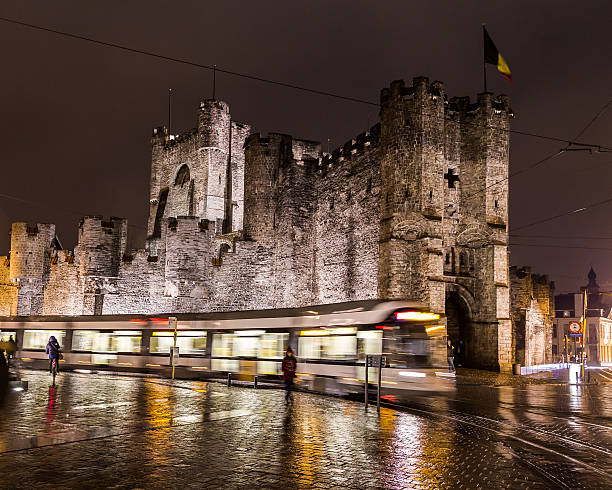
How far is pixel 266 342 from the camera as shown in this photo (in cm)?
1494

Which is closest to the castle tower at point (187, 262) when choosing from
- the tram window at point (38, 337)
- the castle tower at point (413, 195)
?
the tram window at point (38, 337)

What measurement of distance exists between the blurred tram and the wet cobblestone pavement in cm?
99

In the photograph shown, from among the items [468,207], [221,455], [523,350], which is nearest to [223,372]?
[221,455]

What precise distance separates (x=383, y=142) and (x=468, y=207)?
390 centimetres

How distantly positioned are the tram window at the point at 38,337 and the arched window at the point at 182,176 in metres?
20.2

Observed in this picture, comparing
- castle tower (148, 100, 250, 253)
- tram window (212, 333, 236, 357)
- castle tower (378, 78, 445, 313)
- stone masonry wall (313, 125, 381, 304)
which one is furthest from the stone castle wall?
tram window (212, 333, 236, 357)

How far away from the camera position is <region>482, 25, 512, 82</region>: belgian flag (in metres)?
21.5

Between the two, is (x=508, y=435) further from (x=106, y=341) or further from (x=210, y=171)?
(x=210, y=171)

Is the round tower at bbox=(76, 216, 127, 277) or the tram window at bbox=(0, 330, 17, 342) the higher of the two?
the round tower at bbox=(76, 216, 127, 277)

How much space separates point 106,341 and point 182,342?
2943 mm

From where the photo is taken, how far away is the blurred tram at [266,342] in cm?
1183

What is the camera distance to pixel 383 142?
2270 centimetres

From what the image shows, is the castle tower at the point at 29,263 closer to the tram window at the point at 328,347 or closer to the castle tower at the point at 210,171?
the castle tower at the point at 210,171

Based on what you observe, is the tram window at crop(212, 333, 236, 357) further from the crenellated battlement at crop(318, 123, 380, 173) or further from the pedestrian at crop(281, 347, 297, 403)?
the crenellated battlement at crop(318, 123, 380, 173)
